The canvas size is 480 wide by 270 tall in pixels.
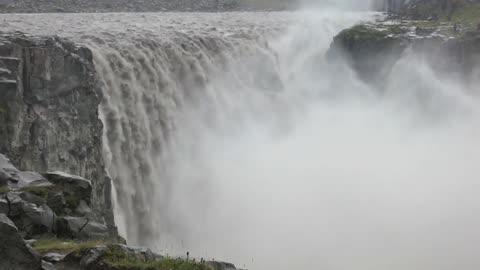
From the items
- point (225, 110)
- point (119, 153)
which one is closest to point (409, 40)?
point (225, 110)

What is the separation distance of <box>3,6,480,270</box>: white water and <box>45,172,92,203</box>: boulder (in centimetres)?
1219

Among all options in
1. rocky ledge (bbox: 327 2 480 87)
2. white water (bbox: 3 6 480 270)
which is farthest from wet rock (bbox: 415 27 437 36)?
white water (bbox: 3 6 480 270)

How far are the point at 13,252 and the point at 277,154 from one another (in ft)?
106

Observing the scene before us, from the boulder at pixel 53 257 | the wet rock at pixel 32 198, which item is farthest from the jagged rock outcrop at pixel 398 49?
the boulder at pixel 53 257

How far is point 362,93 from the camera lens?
53.8 m

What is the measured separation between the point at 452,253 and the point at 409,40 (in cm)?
2711

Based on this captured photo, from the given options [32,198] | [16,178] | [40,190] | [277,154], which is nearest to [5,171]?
[16,178]

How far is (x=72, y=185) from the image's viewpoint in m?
17.3

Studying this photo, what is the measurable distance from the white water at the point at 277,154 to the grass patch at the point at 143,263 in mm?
16877

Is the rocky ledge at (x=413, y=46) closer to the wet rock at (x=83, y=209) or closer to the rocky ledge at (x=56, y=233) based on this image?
the rocky ledge at (x=56, y=233)

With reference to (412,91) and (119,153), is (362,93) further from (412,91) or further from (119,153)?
(119,153)

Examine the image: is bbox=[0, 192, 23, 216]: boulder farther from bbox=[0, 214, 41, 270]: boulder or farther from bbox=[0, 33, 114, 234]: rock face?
bbox=[0, 33, 114, 234]: rock face

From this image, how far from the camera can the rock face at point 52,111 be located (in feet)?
75.8

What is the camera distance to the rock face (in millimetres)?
23094
